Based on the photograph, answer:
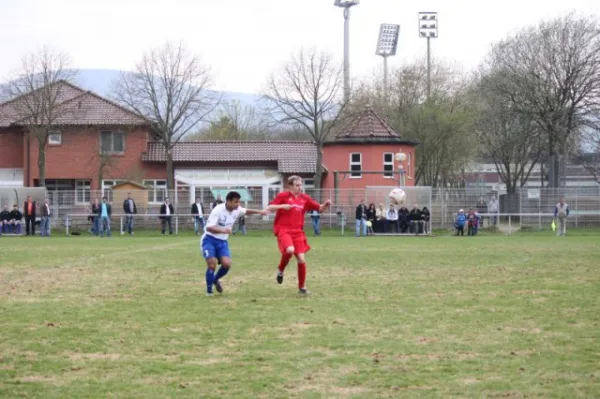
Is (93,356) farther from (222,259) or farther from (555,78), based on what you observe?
(555,78)

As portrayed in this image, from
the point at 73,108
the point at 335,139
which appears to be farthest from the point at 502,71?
the point at 73,108

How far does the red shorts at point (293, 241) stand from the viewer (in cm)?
1534

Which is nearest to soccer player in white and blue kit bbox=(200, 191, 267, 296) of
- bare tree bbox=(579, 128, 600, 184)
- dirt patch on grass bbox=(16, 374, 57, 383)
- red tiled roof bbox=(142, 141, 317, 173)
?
dirt patch on grass bbox=(16, 374, 57, 383)

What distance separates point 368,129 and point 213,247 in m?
42.9

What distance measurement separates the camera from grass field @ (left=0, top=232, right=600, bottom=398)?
26.2 ft

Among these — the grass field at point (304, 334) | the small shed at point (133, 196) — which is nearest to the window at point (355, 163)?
the small shed at point (133, 196)

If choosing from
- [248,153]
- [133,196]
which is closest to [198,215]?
[133,196]

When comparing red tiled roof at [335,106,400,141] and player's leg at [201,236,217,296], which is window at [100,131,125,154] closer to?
red tiled roof at [335,106,400,141]

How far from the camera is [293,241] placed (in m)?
15.4

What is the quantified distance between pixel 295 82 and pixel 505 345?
4693 cm

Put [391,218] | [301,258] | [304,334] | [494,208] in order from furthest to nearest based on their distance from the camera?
[494,208] < [391,218] < [301,258] < [304,334]

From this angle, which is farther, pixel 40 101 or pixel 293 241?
pixel 40 101

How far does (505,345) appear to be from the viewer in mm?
9898

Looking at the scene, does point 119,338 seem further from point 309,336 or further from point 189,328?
point 309,336
